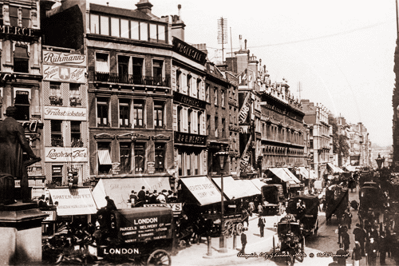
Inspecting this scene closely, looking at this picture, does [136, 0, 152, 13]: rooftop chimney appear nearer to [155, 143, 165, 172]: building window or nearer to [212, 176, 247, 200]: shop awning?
[155, 143, 165, 172]: building window

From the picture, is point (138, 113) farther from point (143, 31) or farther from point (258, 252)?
point (258, 252)

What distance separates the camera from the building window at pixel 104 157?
27.0 metres

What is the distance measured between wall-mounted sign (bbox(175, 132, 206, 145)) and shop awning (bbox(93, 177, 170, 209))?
3955 mm

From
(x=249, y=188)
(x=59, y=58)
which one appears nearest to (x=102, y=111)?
(x=59, y=58)

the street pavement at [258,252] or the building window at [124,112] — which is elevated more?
the building window at [124,112]

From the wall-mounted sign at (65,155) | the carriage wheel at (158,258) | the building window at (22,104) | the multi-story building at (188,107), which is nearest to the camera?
the carriage wheel at (158,258)

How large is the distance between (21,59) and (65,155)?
6.15m

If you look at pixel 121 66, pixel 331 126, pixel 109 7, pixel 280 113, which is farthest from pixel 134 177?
pixel 331 126

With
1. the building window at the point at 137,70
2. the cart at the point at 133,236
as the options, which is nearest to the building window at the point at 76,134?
the building window at the point at 137,70

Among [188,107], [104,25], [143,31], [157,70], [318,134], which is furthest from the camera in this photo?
[318,134]

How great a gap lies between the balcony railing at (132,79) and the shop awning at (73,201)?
7274mm

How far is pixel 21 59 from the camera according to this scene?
25.1 meters

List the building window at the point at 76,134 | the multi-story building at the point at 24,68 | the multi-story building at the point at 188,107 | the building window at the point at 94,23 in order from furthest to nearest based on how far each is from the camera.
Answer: the multi-story building at the point at 188,107 → the building window at the point at 94,23 → the building window at the point at 76,134 → the multi-story building at the point at 24,68

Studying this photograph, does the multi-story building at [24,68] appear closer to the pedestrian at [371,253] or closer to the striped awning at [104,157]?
the striped awning at [104,157]
